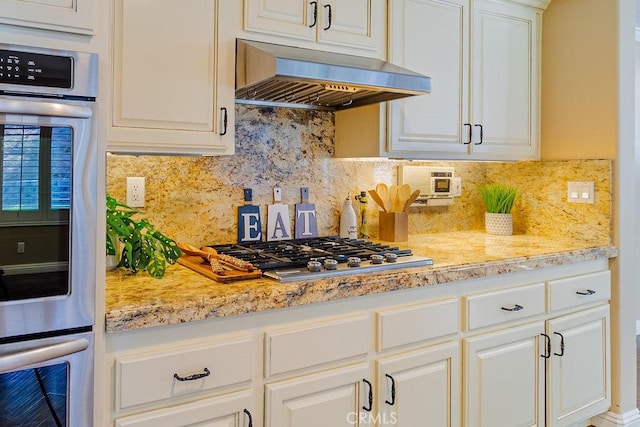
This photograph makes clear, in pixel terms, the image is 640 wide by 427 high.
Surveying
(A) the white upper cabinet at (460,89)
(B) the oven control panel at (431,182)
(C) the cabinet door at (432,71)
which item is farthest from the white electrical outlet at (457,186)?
(C) the cabinet door at (432,71)

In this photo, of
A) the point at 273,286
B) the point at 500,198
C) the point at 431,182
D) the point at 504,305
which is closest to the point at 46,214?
the point at 273,286

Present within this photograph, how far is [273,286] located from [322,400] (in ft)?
1.31

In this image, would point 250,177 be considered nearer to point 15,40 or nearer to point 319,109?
point 319,109

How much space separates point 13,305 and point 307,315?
0.79 m

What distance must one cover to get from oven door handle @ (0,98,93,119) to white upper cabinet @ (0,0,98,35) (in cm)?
18

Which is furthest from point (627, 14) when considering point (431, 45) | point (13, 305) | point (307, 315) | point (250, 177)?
point (13, 305)

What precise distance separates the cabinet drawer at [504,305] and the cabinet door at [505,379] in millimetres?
56

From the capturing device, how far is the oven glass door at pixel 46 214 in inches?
43.7

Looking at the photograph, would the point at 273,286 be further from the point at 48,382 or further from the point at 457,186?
the point at 457,186

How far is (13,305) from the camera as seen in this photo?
1.13 meters

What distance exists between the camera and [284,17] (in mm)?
1947

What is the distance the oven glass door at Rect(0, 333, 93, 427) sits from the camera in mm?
1146

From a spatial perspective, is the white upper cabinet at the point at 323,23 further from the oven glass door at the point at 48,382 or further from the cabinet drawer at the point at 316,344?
the oven glass door at the point at 48,382

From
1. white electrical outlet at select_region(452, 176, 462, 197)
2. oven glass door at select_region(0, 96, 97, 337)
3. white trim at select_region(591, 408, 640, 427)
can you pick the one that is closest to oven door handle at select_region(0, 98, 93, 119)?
oven glass door at select_region(0, 96, 97, 337)
